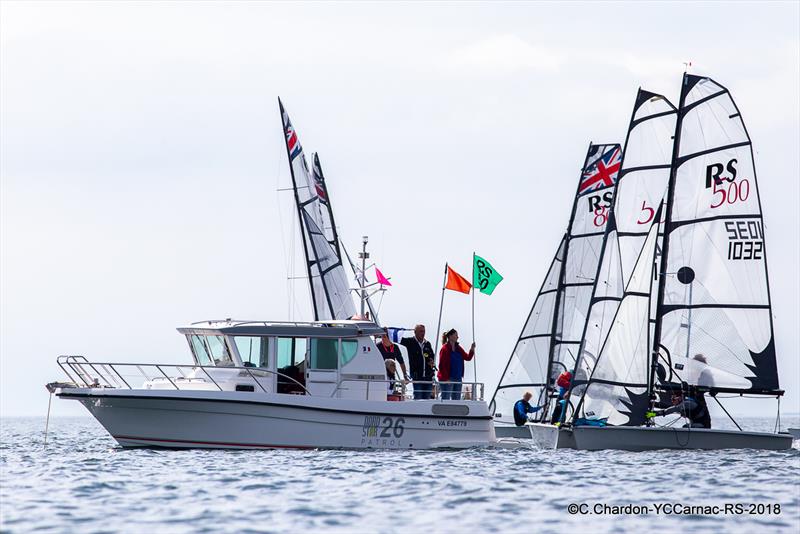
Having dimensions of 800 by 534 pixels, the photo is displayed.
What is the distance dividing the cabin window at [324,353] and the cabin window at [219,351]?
1701 millimetres

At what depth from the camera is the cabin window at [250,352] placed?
26.8 meters

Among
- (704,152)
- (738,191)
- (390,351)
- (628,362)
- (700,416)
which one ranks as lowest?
(700,416)

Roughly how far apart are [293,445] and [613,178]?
17753 millimetres

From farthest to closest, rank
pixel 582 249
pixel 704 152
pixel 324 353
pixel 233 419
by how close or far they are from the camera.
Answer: pixel 582 249, pixel 704 152, pixel 324 353, pixel 233 419

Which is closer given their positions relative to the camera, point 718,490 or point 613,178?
point 718,490

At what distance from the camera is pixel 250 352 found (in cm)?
2689

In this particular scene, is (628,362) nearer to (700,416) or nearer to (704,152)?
(700,416)

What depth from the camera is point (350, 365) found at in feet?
89.5

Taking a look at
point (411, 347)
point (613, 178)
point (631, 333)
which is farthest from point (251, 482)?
point (613, 178)

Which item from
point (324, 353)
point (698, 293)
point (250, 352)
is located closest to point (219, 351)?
point (250, 352)

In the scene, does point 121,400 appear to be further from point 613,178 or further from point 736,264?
point 613,178

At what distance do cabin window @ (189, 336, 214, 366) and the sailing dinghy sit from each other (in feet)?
25.6

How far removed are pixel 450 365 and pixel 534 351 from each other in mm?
16005

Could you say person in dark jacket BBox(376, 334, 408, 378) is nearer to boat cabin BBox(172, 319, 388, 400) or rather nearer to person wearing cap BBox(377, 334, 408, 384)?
person wearing cap BBox(377, 334, 408, 384)
